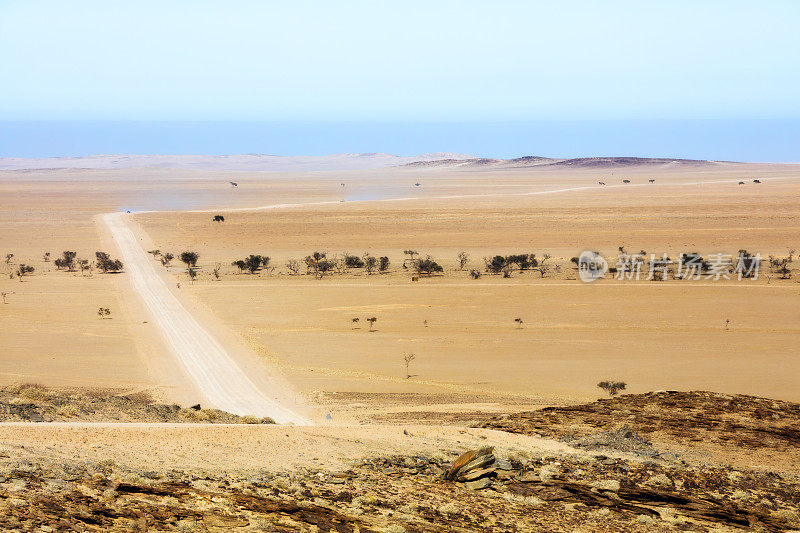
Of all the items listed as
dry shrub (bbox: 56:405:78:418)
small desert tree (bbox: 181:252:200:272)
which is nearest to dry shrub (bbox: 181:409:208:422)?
dry shrub (bbox: 56:405:78:418)

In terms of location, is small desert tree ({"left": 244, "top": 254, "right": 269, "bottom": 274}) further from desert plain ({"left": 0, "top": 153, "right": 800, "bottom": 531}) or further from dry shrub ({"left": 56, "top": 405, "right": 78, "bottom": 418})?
dry shrub ({"left": 56, "top": 405, "right": 78, "bottom": 418})

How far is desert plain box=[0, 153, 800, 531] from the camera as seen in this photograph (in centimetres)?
1800

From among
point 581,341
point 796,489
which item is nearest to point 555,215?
point 581,341

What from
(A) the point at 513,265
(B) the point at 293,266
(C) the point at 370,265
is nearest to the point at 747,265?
(A) the point at 513,265

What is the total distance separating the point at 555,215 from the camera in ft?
285

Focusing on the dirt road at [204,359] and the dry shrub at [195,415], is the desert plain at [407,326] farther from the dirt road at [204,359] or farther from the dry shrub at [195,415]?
the dry shrub at [195,415]

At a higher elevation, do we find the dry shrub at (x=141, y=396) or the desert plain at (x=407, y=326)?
the desert plain at (x=407, y=326)

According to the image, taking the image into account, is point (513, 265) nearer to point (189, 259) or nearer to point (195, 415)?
point (189, 259)

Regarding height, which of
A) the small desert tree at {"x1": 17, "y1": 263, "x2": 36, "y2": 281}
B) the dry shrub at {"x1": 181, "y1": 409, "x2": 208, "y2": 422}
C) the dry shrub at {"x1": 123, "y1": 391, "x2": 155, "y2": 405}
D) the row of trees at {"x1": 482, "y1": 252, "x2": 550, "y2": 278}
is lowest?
the dry shrub at {"x1": 123, "y1": 391, "x2": 155, "y2": 405}

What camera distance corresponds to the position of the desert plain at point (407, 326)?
1800cm

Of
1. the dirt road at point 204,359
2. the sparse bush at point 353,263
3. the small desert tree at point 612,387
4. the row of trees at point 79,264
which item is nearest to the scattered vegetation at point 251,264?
the dirt road at point 204,359

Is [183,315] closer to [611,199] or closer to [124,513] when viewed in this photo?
[124,513]

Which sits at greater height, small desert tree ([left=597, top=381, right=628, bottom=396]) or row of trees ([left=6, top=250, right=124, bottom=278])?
row of trees ([left=6, top=250, right=124, bottom=278])

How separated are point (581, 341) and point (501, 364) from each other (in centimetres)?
507
